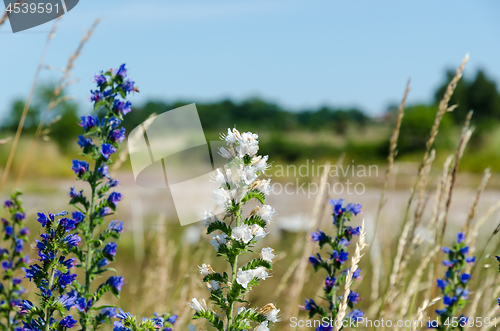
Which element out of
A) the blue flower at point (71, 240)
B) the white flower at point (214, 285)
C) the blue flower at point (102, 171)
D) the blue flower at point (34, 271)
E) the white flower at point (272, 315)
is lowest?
the white flower at point (272, 315)

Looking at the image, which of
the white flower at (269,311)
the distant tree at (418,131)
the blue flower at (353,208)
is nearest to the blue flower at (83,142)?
the white flower at (269,311)

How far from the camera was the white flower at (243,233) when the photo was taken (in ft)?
4.44

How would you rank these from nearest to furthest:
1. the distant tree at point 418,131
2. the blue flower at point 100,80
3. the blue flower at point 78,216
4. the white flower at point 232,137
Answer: the white flower at point 232,137 < the blue flower at point 78,216 < the blue flower at point 100,80 < the distant tree at point 418,131

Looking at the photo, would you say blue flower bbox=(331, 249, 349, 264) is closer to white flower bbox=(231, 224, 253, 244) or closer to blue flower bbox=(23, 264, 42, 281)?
white flower bbox=(231, 224, 253, 244)

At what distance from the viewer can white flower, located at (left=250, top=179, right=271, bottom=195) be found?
1430 millimetres

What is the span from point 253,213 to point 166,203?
17.2 metres

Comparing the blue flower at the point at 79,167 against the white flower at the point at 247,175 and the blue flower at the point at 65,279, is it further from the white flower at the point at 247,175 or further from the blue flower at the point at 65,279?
the white flower at the point at 247,175

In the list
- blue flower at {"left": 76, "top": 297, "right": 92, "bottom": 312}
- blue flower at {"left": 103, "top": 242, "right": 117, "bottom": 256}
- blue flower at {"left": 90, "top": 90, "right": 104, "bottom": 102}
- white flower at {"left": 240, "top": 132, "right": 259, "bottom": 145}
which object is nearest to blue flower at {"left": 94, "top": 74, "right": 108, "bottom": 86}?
blue flower at {"left": 90, "top": 90, "right": 104, "bottom": 102}

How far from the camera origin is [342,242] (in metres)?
1.95

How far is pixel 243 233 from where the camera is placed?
1.36m

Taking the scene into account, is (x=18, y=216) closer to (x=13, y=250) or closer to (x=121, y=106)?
(x=13, y=250)

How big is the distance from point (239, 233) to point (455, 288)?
1627mm

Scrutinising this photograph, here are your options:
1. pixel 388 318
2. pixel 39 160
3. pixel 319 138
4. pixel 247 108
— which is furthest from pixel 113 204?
pixel 247 108

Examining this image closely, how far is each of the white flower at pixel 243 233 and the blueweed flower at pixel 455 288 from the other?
4.54 ft
